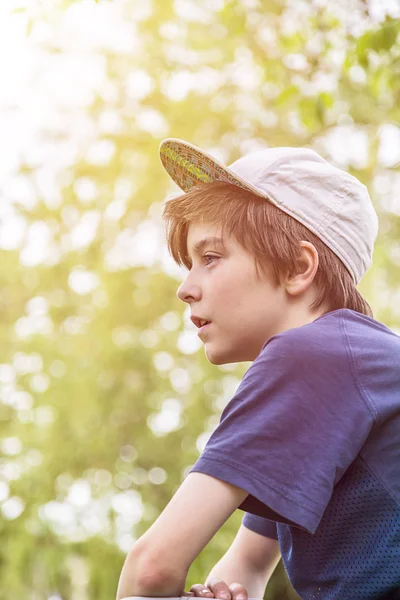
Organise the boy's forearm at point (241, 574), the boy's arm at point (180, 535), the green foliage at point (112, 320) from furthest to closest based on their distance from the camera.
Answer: the green foliage at point (112, 320), the boy's forearm at point (241, 574), the boy's arm at point (180, 535)

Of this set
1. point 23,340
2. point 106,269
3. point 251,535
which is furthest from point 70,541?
point 251,535

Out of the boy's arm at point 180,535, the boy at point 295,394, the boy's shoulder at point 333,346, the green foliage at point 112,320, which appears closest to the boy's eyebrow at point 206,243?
the boy at point 295,394

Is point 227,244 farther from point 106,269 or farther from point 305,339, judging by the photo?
point 106,269

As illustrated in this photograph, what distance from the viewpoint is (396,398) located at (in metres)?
1.13

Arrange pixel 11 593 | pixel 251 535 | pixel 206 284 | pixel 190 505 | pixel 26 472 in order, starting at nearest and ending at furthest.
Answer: pixel 190 505 < pixel 206 284 < pixel 251 535 < pixel 11 593 < pixel 26 472

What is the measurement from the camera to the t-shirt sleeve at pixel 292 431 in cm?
103

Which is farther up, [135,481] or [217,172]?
[217,172]

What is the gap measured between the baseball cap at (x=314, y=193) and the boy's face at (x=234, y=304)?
0.12m

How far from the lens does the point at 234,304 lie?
1348 mm

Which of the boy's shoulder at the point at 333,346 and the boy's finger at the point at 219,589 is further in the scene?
the boy's finger at the point at 219,589

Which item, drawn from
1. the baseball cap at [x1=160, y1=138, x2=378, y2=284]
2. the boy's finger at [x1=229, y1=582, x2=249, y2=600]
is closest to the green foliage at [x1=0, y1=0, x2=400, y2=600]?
the baseball cap at [x1=160, y1=138, x2=378, y2=284]

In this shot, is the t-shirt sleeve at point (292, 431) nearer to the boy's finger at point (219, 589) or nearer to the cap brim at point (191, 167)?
the boy's finger at point (219, 589)

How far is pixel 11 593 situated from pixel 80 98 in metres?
3.27

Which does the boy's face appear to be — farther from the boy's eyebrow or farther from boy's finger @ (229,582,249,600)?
boy's finger @ (229,582,249,600)
